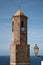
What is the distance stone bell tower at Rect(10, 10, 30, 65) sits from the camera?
51.8ft

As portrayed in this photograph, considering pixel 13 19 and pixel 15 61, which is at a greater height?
pixel 13 19

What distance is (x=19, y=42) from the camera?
53.3ft

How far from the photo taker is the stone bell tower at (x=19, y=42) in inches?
622

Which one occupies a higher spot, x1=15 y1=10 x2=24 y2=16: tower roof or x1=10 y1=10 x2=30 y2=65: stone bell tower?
x1=15 y1=10 x2=24 y2=16: tower roof

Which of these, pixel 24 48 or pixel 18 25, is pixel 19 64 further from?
pixel 18 25

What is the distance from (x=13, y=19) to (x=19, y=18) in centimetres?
66

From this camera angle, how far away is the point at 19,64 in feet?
51.6

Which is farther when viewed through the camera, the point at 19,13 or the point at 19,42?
the point at 19,13

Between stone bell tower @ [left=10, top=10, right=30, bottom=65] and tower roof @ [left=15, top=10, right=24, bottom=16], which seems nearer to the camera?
stone bell tower @ [left=10, top=10, right=30, bottom=65]

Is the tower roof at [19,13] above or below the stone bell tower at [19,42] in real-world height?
above

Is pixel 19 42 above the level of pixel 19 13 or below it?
below

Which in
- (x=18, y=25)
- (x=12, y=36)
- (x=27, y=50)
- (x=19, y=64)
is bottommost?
(x=19, y=64)

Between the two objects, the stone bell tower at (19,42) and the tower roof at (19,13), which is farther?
the tower roof at (19,13)

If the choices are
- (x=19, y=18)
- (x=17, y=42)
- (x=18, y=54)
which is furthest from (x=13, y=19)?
(x=18, y=54)
